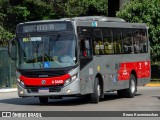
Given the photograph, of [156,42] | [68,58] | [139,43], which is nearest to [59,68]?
[68,58]

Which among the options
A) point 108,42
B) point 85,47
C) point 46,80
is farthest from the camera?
point 108,42

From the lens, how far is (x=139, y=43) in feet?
85.4

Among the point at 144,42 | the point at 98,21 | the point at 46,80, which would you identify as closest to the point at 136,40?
the point at 144,42

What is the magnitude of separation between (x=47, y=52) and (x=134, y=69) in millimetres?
5929

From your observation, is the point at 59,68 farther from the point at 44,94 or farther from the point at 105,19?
the point at 105,19

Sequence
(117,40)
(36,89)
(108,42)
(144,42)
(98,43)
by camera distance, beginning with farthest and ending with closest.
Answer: (144,42)
(117,40)
(108,42)
(98,43)
(36,89)

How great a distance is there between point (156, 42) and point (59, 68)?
17.8 m

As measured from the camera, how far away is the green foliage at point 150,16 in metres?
36.9

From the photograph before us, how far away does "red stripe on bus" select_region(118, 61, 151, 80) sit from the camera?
79.0ft

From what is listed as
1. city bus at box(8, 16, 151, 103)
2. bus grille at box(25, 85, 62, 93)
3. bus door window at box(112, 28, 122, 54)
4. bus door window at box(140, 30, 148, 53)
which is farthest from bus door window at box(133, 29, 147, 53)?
bus grille at box(25, 85, 62, 93)

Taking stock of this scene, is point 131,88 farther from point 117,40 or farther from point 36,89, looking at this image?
point 36,89

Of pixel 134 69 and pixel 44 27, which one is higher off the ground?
pixel 44 27

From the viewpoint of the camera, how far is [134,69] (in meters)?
25.4

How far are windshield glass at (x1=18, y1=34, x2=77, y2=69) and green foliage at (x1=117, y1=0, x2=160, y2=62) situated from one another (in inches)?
668
